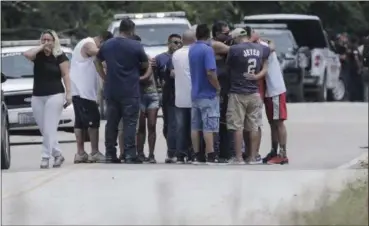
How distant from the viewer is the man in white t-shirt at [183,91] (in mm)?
13617

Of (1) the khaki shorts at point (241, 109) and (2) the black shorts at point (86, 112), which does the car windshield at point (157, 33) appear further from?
(1) the khaki shorts at point (241, 109)

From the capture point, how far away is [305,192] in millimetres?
9539

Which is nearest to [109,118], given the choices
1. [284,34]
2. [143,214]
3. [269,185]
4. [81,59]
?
[81,59]

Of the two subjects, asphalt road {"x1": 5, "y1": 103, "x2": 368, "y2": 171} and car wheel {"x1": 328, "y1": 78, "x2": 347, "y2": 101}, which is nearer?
asphalt road {"x1": 5, "y1": 103, "x2": 368, "y2": 171}

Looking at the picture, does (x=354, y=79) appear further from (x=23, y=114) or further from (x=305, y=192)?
(x=305, y=192)

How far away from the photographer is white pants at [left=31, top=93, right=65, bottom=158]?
1334 centimetres

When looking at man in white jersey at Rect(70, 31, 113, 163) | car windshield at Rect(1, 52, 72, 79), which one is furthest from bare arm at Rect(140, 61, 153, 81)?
car windshield at Rect(1, 52, 72, 79)

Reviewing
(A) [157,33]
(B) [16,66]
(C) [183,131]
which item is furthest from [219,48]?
(A) [157,33]

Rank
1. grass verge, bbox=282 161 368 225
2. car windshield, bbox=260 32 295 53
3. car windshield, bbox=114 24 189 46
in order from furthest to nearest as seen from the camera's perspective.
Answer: car windshield, bbox=260 32 295 53
car windshield, bbox=114 24 189 46
grass verge, bbox=282 161 368 225

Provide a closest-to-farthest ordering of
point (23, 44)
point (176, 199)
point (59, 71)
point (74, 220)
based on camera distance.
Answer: point (74, 220) → point (176, 199) → point (59, 71) → point (23, 44)

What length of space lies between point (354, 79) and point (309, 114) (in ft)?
25.2

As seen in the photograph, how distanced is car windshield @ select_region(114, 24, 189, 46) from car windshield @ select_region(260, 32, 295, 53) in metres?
5.34

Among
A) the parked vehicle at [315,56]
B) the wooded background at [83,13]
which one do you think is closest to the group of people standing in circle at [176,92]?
the parked vehicle at [315,56]

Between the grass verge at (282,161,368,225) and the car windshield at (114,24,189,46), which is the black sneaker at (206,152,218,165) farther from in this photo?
the car windshield at (114,24,189,46)
